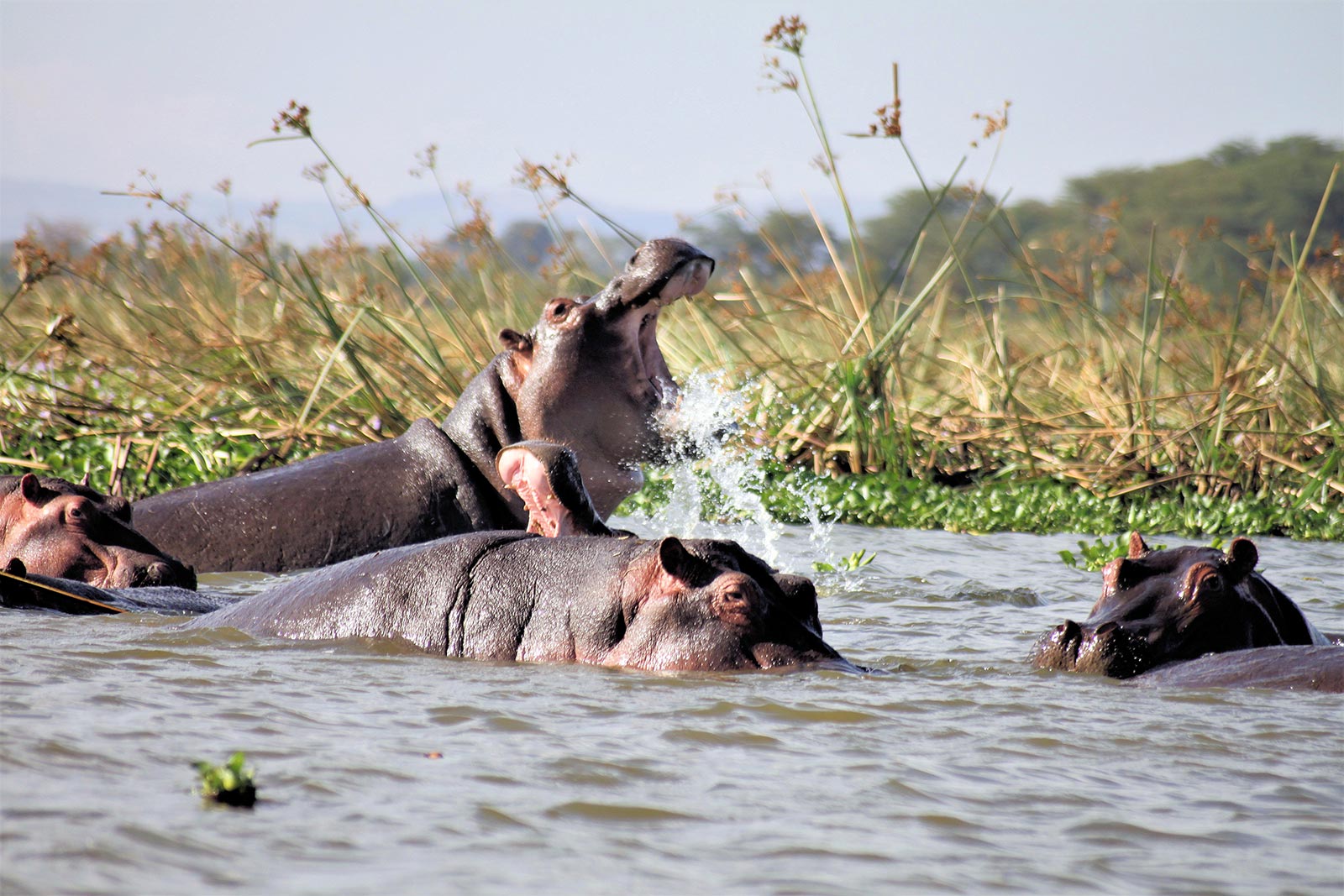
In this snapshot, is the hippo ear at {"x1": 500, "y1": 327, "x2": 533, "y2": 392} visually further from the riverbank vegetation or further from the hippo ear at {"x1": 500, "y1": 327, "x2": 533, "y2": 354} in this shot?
the riverbank vegetation

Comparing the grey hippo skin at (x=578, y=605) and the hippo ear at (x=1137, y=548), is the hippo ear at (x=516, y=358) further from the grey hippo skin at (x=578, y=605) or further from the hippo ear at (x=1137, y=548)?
the hippo ear at (x=1137, y=548)

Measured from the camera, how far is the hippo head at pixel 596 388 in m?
5.69

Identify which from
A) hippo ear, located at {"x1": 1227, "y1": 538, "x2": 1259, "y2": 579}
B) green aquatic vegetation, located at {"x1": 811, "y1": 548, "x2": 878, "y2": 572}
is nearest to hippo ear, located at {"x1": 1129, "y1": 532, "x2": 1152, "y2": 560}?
hippo ear, located at {"x1": 1227, "y1": 538, "x2": 1259, "y2": 579}

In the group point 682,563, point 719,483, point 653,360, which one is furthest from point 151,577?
point 719,483

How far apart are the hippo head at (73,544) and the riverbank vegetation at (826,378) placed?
2.05 m

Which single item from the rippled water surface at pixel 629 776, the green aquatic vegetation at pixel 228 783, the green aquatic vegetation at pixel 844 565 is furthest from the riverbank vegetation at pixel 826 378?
the green aquatic vegetation at pixel 228 783

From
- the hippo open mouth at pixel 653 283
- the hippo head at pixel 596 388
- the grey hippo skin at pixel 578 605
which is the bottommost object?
the grey hippo skin at pixel 578 605

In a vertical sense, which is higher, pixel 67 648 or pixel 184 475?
pixel 184 475

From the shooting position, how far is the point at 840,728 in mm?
3152

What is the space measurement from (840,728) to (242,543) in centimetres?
293

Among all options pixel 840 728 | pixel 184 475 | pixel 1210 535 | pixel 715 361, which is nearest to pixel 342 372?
pixel 184 475

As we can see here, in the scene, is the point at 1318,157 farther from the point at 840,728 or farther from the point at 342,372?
the point at 840,728

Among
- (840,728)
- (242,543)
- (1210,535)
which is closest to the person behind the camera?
(840,728)

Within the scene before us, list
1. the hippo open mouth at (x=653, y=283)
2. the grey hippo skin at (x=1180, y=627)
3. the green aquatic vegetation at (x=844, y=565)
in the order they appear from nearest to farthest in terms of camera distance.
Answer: the grey hippo skin at (x=1180, y=627) < the hippo open mouth at (x=653, y=283) < the green aquatic vegetation at (x=844, y=565)
